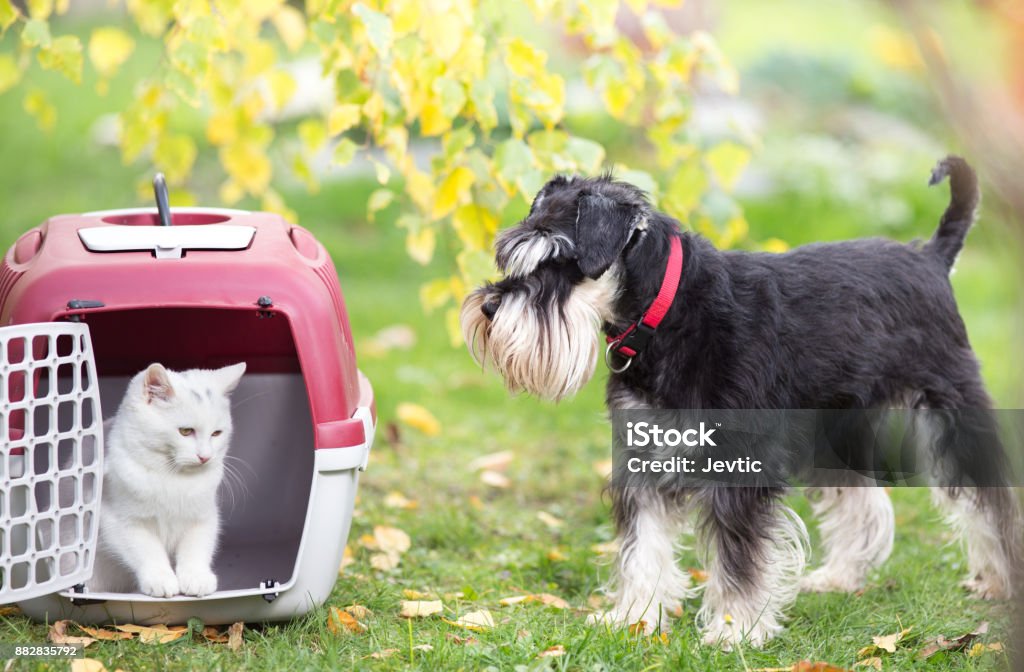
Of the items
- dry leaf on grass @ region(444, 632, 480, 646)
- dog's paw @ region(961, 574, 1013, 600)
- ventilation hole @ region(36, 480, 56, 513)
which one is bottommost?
dry leaf on grass @ region(444, 632, 480, 646)

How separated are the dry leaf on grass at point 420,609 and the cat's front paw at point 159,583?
696mm

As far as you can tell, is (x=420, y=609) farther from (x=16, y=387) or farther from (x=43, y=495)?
(x=16, y=387)

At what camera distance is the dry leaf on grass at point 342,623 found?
301 centimetres

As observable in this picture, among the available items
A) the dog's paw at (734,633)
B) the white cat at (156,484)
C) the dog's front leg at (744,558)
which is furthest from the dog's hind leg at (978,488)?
the white cat at (156,484)

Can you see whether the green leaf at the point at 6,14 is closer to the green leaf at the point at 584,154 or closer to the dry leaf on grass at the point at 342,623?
the green leaf at the point at 584,154

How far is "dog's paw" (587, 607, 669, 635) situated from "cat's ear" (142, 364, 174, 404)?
143 centimetres

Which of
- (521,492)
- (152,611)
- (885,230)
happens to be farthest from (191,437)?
(885,230)

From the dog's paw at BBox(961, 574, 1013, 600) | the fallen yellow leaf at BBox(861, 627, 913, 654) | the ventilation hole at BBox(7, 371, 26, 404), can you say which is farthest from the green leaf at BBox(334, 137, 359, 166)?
the dog's paw at BBox(961, 574, 1013, 600)

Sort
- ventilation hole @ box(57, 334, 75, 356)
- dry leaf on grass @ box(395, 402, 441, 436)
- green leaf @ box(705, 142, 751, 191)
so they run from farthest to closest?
dry leaf on grass @ box(395, 402, 441, 436) → green leaf @ box(705, 142, 751, 191) → ventilation hole @ box(57, 334, 75, 356)

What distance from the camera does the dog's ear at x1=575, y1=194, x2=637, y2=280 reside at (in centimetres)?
297

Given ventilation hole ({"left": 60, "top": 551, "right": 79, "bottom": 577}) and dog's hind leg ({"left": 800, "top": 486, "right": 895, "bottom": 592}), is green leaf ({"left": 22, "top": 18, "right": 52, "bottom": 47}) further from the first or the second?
dog's hind leg ({"left": 800, "top": 486, "right": 895, "bottom": 592})

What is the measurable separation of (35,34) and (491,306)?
6.01 ft

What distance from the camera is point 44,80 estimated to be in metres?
10.7

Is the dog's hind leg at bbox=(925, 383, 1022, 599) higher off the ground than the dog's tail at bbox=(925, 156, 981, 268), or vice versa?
the dog's tail at bbox=(925, 156, 981, 268)
